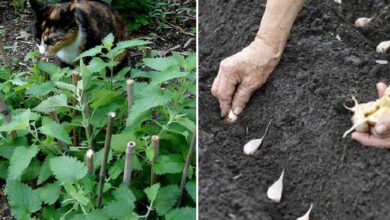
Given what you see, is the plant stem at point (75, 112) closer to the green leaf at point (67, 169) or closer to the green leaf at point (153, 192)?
the green leaf at point (67, 169)

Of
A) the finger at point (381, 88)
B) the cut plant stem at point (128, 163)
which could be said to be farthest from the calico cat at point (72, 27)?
the finger at point (381, 88)

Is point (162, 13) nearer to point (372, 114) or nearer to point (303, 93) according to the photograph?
point (303, 93)

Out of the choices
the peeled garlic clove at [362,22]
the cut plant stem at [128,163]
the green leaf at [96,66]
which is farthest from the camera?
the peeled garlic clove at [362,22]

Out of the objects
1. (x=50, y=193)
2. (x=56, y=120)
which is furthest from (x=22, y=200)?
(x=56, y=120)

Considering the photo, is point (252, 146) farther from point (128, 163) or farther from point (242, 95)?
point (128, 163)

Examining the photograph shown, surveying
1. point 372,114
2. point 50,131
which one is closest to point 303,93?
point 372,114

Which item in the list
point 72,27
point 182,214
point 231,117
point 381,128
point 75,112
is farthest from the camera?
point 72,27

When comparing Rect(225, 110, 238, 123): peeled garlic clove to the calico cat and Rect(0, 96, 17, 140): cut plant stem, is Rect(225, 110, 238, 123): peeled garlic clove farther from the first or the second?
the calico cat
